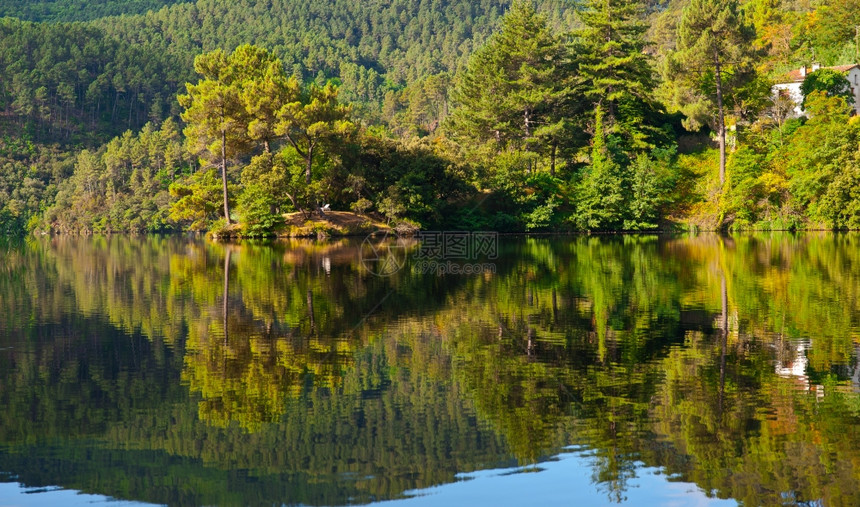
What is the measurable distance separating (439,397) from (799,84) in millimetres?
52966

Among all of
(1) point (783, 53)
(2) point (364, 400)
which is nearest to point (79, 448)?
(2) point (364, 400)

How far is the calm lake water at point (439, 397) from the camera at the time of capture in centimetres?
619

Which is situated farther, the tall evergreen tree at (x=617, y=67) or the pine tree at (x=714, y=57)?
the tall evergreen tree at (x=617, y=67)

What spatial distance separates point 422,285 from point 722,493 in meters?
14.2

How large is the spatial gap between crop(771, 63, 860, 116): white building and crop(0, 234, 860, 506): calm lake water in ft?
132

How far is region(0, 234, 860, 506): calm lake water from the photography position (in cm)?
619

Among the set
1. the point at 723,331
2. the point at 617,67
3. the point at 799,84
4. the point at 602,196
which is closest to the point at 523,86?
the point at 617,67

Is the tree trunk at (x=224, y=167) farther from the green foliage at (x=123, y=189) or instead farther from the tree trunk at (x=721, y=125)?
the green foliage at (x=123, y=189)

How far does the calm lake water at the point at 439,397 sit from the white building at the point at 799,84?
40139mm

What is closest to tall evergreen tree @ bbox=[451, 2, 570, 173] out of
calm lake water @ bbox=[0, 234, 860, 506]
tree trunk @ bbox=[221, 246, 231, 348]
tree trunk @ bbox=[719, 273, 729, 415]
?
tree trunk @ bbox=[221, 246, 231, 348]

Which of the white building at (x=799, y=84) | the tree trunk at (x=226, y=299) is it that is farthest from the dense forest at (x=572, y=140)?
the tree trunk at (x=226, y=299)

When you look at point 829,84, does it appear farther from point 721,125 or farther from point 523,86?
point 523,86

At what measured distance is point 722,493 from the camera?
588 cm

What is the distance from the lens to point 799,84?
52.4m
